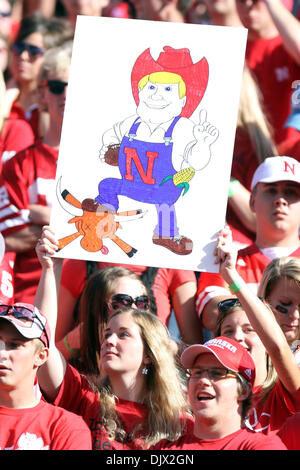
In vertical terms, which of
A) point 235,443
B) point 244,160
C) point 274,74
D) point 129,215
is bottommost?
point 235,443

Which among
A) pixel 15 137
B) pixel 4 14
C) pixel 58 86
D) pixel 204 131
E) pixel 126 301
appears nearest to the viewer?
pixel 204 131

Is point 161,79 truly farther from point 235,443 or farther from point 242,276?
point 235,443

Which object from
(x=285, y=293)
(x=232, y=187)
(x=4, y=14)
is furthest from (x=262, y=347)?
(x=4, y=14)

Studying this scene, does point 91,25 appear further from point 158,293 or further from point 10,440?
point 10,440

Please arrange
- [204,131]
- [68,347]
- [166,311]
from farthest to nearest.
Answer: [166,311]
[68,347]
[204,131]

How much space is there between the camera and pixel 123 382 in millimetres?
3672

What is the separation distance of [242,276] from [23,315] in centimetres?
141

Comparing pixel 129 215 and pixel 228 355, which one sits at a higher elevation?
pixel 129 215

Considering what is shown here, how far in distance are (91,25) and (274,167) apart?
1234 millimetres

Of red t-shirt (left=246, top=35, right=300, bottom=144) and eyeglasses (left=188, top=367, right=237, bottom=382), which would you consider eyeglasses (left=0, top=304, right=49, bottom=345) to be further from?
red t-shirt (left=246, top=35, right=300, bottom=144)

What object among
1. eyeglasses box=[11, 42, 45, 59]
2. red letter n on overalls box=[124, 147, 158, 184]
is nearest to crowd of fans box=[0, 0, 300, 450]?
eyeglasses box=[11, 42, 45, 59]

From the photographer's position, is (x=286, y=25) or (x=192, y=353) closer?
(x=192, y=353)

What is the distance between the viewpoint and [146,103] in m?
3.84

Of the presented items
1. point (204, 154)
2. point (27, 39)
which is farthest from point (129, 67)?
point (27, 39)
